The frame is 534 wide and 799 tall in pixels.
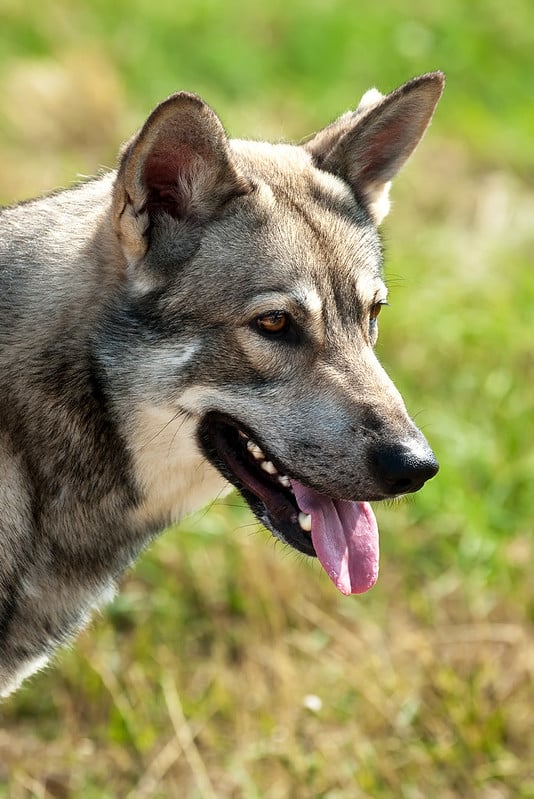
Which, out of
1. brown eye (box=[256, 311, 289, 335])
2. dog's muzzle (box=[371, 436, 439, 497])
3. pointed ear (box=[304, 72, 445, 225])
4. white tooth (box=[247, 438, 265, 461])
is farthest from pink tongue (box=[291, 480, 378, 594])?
pointed ear (box=[304, 72, 445, 225])

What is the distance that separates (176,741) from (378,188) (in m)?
2.36

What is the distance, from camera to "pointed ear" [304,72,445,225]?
12.2ft

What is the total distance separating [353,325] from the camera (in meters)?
3.52

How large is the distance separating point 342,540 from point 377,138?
4.78 ft

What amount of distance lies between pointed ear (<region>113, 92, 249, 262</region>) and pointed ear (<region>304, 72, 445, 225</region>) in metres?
0.53

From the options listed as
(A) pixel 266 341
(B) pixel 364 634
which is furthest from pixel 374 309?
(B) pixel 364 634

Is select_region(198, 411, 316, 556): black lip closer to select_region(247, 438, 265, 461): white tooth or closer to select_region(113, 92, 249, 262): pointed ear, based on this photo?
select_region(247, 438, 265, 461): white tooth

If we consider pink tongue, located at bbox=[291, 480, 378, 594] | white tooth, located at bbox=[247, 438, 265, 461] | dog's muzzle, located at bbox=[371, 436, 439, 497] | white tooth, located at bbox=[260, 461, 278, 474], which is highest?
dog's muzzle, located at bbox=[371, 436, 439, 497]

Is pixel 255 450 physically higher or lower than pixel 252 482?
higher

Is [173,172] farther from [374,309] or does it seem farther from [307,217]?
[374,309]

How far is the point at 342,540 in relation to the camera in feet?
11.5

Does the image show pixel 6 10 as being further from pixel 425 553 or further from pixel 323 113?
pixel 425 553

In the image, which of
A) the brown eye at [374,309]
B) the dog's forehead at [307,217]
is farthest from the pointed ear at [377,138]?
the brown eye at [374,309]

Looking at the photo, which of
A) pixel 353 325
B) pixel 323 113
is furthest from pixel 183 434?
pixel 323 113
